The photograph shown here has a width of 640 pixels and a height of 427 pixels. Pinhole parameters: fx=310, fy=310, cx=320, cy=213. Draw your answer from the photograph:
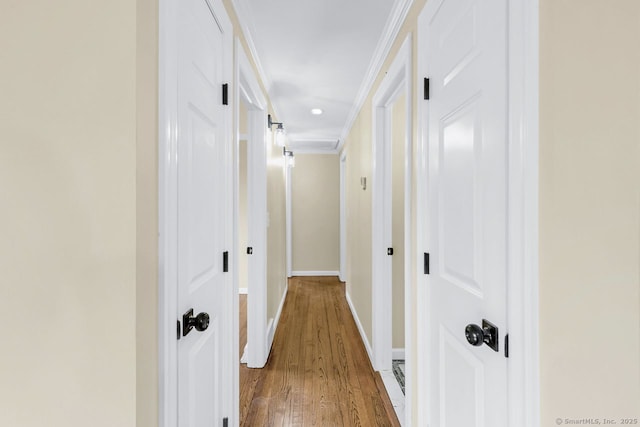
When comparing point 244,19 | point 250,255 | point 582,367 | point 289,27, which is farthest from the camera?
point 250,255

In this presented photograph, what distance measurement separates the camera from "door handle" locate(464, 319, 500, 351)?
33.3 inches

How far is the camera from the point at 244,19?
69.2 inches

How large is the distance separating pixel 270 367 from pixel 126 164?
2.23 meters

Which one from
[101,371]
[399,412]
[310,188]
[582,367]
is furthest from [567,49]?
[310,188]

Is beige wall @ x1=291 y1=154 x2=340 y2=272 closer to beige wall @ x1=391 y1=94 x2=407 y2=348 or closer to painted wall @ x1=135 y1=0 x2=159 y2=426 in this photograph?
beige wall @ x1=391 y1=94 x2=407 y2=348

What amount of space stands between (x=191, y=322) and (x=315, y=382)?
1596 mm

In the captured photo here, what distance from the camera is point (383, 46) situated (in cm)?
205

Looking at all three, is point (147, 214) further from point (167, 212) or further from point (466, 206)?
point (466, 206)

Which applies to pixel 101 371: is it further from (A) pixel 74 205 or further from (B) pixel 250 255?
(B) pixel 250 255

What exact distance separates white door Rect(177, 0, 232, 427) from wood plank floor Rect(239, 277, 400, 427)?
0.72 meters

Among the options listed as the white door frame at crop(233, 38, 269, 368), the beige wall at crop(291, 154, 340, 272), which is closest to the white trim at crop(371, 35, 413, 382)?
the white door frame at crop(233, 38, 269, 368)

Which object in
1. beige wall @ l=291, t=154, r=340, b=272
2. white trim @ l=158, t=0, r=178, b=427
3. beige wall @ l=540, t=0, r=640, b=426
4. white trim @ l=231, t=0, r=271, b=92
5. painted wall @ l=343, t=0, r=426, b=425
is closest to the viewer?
beige wall @ l=540, t=0, r=640, b=426

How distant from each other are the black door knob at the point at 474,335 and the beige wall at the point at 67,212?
35.8 inches

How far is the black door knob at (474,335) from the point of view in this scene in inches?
35.0
